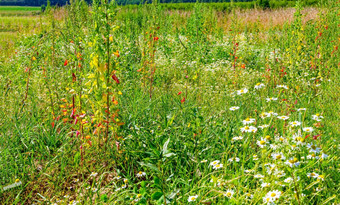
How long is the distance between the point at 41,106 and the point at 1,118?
0.49 metres

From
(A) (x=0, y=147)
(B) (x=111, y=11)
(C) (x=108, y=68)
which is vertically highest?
(B) (x=111, y=11)

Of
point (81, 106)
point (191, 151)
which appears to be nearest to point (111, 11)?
point (81, 106)

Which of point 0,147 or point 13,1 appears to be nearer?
point 0,147

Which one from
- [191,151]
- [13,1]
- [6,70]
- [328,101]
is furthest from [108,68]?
[13,1]

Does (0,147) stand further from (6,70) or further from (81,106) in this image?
(6,70)

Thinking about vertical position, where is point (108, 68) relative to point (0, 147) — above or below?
above

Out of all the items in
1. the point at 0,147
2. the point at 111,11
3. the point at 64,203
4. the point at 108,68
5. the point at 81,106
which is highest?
the point at 111,11

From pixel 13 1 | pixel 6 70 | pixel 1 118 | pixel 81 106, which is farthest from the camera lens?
pixel 13 1

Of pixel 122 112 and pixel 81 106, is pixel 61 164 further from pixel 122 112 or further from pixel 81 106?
pixel 122 112

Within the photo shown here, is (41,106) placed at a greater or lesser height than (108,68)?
lesser

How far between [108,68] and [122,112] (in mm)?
757

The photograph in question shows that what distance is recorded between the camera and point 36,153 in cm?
278

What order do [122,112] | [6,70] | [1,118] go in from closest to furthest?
[122,112], [1,118], [6,70]

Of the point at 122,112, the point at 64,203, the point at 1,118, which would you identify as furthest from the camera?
the point at 1,118
